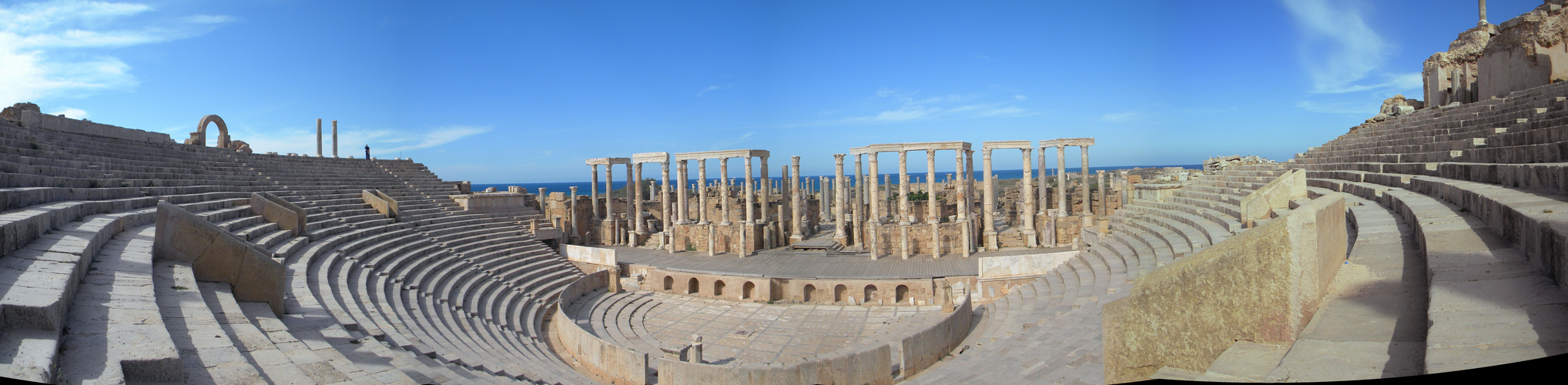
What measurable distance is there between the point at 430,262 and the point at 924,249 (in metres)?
14.9

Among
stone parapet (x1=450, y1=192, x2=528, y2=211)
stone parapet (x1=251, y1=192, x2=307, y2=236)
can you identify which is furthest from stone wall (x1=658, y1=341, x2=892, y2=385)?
stone parapet (x1=450, y1=192, x2=528, y2=211)

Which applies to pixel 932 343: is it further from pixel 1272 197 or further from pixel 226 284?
pixel 226 284

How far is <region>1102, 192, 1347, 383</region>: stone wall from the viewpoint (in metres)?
4.72

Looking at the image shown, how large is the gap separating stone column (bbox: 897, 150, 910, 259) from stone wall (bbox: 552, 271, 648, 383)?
11.3 meters

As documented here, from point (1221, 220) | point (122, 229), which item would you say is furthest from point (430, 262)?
point (1221, 220)

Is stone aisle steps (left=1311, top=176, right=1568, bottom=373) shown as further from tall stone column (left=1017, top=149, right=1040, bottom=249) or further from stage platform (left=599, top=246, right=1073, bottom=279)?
tall stone column (left=1017, top=149, right=1040, bottom=249)

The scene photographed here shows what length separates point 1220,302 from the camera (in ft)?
16.1

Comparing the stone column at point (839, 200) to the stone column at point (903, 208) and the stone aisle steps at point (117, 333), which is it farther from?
the stone aisle steps at point (117, 333)

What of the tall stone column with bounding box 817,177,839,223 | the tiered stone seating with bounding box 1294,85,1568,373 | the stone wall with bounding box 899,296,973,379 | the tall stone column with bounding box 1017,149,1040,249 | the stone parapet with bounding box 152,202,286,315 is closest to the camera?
the tiered stone seating with bounding box 1294,85,1568,373

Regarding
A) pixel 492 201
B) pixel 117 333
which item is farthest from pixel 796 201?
pixel 117 333

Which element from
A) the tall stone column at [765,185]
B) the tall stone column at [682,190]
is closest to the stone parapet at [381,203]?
the tall stone column at [682,190]

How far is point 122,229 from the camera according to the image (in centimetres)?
917

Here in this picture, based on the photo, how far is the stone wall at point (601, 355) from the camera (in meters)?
11.3

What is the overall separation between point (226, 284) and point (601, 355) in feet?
18.7
